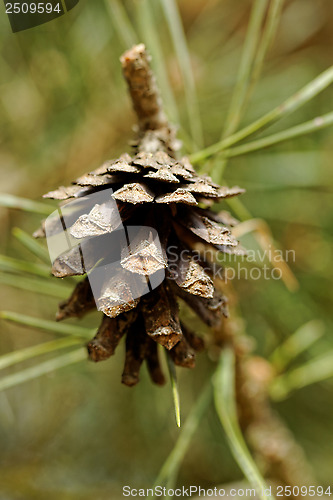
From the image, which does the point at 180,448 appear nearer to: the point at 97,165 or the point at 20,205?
the point at 20,205

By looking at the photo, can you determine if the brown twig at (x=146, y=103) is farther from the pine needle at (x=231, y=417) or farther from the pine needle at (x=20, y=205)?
the pine needle at (x=231, y=417)

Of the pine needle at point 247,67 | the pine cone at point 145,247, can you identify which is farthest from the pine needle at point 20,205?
the pine needle at point 247,67

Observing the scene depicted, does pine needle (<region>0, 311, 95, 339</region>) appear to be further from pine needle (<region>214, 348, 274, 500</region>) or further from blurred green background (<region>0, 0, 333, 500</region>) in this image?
blurred green background (<region>0, 0, 333, 500</region>)

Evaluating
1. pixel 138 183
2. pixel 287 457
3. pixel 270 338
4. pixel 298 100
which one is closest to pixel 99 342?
pixel 138 183

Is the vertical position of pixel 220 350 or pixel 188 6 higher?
pixel 188 6

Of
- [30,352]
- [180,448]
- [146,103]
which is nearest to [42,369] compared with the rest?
[30,352]

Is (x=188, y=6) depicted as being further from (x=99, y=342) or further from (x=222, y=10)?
(x=99, y=342)
